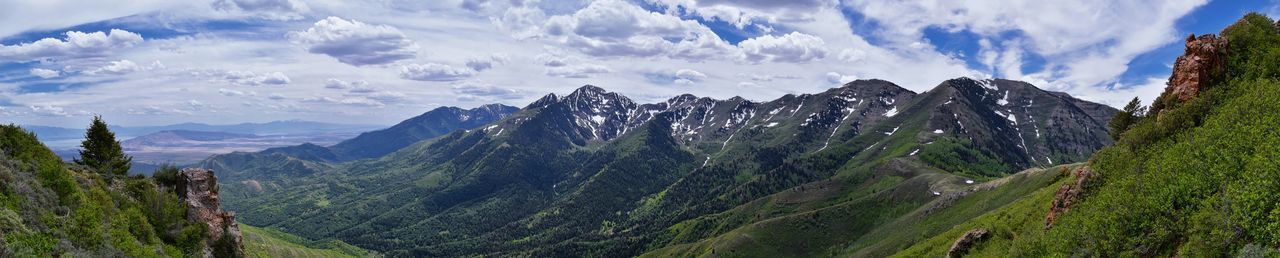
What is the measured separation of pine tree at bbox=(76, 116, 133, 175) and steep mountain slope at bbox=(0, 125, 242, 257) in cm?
648

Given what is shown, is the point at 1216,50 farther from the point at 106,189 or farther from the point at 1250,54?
the point at 106,189

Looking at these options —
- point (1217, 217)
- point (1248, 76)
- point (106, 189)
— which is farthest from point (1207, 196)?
point (106, 189)

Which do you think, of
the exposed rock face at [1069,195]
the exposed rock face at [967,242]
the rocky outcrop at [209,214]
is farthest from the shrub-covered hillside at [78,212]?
the exposed rock face at [967,242]

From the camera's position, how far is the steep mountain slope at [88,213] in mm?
39219

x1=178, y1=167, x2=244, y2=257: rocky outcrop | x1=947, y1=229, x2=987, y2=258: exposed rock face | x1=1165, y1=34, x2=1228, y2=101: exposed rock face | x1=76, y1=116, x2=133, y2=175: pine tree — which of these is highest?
x1=1165, y1=34, x2=1228, y2=101: exposed rock face

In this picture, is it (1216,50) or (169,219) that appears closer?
(169,219)

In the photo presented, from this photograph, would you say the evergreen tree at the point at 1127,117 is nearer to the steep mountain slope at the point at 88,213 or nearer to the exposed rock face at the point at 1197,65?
the exposed rock face at the point at 1197,65

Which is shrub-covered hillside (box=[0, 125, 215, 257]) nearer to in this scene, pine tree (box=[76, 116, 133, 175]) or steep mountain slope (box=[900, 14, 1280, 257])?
pine tree (box=[76, 116, 133, 175])

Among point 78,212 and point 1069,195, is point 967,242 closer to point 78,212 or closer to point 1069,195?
point 1069,195

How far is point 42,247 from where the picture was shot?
37.3 metres

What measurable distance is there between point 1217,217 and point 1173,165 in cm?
2058

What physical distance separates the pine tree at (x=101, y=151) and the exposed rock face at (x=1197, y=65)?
13205 centimetres

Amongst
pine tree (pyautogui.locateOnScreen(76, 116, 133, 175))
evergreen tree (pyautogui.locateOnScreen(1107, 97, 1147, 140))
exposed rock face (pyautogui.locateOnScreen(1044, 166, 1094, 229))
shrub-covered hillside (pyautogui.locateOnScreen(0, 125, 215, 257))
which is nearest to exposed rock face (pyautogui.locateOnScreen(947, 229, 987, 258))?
exposed rock face (pyautogui.locateOnScreen(1044, 166, 1094, 229))

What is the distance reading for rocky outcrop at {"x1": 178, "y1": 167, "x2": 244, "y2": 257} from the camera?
210ft
